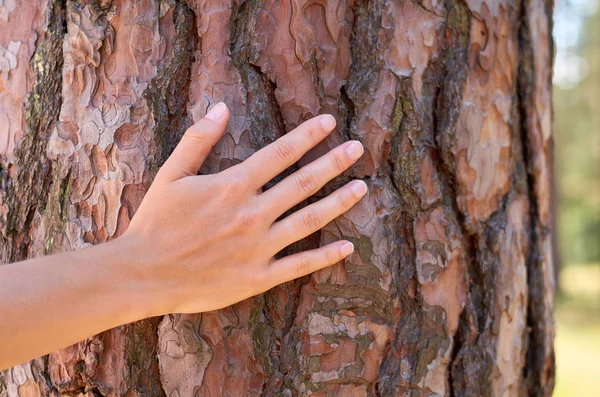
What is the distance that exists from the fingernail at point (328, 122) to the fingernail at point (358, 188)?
0.15m

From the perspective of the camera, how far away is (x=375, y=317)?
4.75 ft

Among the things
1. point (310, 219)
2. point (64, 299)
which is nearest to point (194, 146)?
point (310, 219)

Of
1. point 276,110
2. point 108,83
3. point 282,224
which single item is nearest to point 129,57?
point 108,83

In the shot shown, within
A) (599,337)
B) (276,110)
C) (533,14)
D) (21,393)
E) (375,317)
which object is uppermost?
(599,337)

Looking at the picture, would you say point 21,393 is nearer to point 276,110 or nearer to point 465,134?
point 276,110

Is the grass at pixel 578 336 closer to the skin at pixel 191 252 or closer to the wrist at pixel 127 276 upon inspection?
the skin at pixel 191 252

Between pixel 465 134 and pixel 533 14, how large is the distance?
1.76 ft

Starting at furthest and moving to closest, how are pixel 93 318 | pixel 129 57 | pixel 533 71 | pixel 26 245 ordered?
1. pixel 533 71
2. pixel 26 245
3. pixel 129 57
4. pixel 93 318

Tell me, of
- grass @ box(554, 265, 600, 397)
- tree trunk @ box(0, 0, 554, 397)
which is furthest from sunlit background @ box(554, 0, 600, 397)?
tree trunk @ box(0, 0, 554, 397)

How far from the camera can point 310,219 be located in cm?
132

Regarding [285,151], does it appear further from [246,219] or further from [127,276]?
[127,276]

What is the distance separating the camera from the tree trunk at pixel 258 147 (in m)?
1.38

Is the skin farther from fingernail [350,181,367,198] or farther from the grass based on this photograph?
the grass

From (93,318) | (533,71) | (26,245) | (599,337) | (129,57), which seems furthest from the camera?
(599,337)
